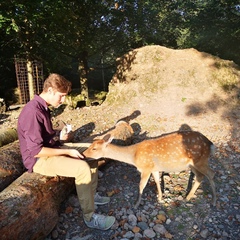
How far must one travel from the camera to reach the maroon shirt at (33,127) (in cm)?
320

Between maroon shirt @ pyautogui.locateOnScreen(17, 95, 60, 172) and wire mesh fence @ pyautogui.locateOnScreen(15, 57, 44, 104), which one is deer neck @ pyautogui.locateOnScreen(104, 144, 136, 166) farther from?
wire mesh fence @ pyautogui.locateOnScreen(15, 57, 44, 104)

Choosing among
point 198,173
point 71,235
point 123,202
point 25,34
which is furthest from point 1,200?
point 25,34

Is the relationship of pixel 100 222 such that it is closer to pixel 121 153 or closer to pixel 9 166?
pixel 121 153

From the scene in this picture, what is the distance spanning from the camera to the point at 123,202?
13.4ft

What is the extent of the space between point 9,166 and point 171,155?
2679 mm

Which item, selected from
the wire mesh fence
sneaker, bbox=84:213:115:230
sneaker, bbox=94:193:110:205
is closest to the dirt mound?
sneaker, bbox=94:193:110:205

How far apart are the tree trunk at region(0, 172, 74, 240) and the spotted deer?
31.7 inches

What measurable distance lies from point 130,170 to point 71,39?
245 inches

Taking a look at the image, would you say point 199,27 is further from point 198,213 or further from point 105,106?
point 198,213

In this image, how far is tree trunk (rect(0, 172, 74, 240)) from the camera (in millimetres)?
2836

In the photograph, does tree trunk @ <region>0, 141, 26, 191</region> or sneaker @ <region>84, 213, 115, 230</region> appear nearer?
sneaker @ <region>84, 213, 115, 230</region>

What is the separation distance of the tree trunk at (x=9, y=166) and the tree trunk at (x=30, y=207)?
0.64 m

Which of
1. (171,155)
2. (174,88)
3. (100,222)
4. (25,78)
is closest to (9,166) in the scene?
(100,222)

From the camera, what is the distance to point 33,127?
3.19m
